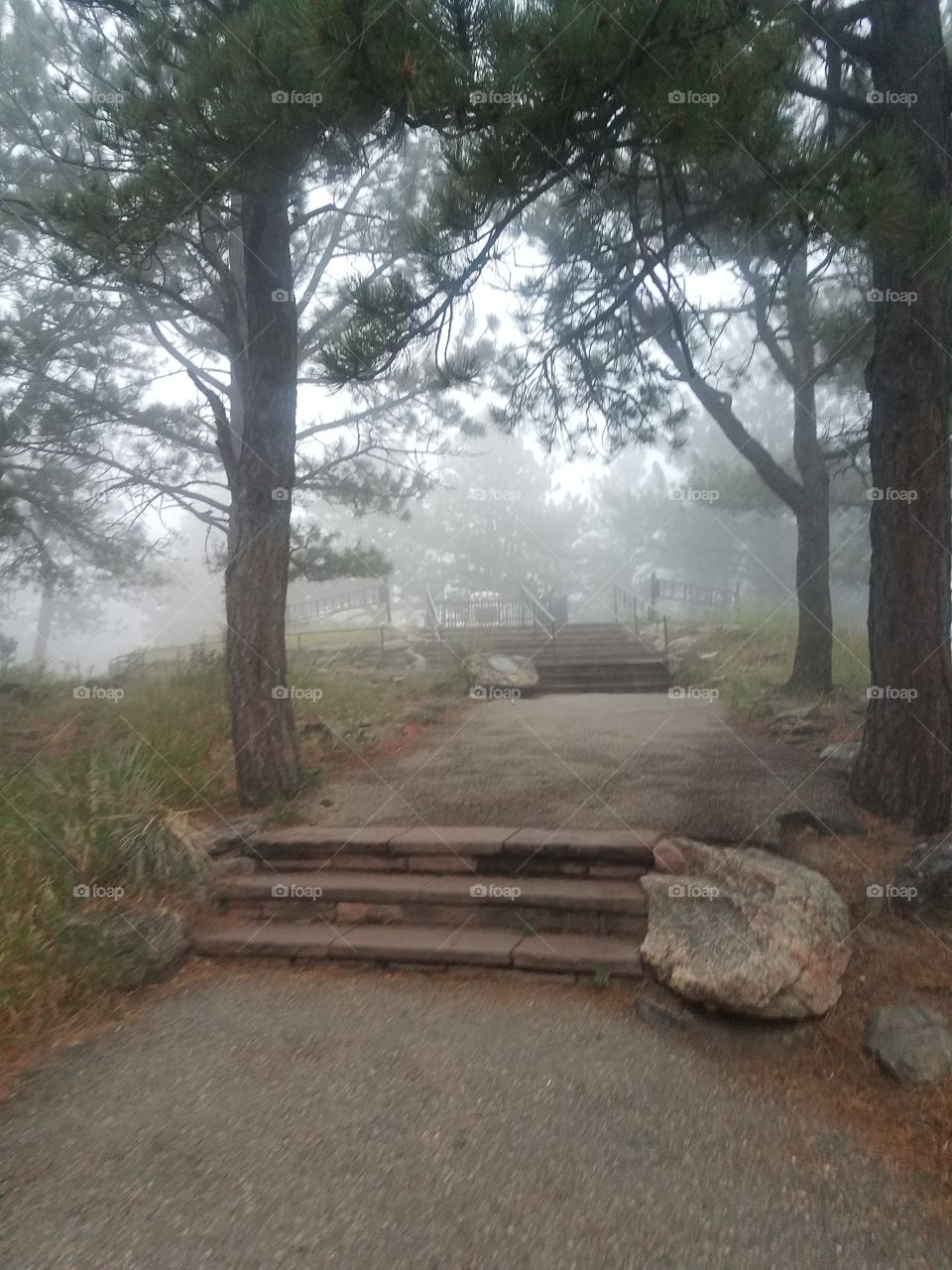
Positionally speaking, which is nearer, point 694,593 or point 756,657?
point 756,657

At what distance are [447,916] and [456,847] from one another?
504mm

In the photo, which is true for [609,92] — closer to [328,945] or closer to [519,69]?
[519,69]

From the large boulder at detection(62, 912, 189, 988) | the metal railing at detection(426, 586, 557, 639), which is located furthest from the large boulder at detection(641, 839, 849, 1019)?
the metal railing at detection(426, 586, 557, 639)

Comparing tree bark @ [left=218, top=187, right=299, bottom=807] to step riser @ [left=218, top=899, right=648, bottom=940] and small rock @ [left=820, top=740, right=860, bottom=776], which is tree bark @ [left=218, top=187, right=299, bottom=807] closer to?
step riser @ [left=218, top=899, right=648, bottom=940]

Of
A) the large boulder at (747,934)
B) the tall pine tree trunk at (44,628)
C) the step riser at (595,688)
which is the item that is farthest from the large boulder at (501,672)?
the large boulder at (747,934)

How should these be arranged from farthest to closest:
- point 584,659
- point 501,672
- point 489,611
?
point 489,611, point 584,659, point 501,672

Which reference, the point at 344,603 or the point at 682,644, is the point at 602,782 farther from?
the point at 682,644

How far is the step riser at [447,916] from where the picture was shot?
16.3 feet

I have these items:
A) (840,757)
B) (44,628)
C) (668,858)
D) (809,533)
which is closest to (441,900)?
(668,858)

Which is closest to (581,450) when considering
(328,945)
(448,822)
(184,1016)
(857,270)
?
(857,270)

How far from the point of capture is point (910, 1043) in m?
3.85

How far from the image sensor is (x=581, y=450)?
9148 millimetres

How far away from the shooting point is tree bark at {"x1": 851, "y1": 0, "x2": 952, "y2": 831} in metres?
5.66

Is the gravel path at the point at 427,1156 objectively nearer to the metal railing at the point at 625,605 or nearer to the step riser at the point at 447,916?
the step riser at the point at 447,916
